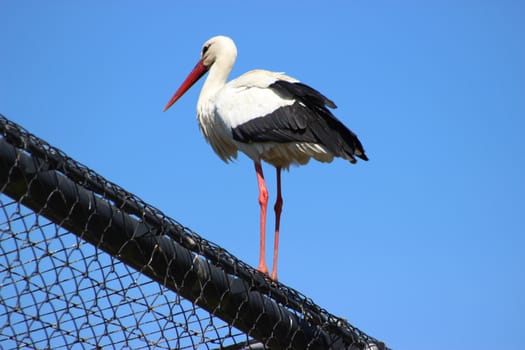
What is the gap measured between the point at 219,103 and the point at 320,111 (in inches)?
38.2

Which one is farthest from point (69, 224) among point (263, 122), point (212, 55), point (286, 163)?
point (212, 55)

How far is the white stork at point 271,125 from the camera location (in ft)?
27.3

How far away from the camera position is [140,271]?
12.8ft

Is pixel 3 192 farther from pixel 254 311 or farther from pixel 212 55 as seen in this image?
pixel 212 55

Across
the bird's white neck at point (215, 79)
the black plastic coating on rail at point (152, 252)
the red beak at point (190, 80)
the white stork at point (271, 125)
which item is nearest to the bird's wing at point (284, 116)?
the white stork at point (271, 125)

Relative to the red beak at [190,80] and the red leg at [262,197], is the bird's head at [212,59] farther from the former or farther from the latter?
the red leg at [262,197]

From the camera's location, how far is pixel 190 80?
10461 mm

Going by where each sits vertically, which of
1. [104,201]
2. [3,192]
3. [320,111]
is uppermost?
[320,111]

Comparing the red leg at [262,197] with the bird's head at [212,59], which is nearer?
the red leg at [262,197]

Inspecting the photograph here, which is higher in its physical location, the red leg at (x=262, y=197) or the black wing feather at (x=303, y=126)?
the black wing feather at (x=303, y=126)

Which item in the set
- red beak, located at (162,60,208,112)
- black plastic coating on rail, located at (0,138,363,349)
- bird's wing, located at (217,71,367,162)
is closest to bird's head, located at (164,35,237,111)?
red beak, located at (162,60,208,112)

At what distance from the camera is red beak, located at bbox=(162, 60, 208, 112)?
1036cm

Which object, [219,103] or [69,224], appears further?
[219,103]

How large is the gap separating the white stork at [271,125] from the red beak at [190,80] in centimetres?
83
